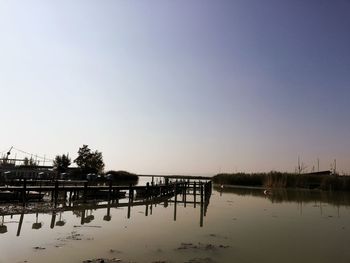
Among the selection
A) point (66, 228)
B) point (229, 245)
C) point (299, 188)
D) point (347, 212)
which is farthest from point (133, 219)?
point (299, 188)

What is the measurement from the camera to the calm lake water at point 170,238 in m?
15.9

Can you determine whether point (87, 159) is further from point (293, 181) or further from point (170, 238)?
point (170, 238)

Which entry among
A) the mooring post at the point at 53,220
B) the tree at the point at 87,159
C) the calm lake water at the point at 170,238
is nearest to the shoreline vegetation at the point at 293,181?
the tree at the point at 87,159

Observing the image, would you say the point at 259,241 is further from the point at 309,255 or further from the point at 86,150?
the point at 86,150

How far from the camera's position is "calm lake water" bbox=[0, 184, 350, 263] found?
15.9 meters

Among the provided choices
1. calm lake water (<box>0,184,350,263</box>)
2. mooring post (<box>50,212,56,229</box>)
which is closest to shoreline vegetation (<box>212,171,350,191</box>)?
calm lake water (<box>0,184,350,263</box>)

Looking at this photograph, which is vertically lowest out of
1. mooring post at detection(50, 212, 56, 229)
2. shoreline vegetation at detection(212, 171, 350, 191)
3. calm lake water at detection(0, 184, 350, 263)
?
calm lake water at detection(0, 184, 350, 263)

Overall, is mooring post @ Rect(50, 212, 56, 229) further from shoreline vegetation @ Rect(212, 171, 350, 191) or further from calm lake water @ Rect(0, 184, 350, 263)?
shoreline vegetation @ Rect(212, 171, 350, 191)

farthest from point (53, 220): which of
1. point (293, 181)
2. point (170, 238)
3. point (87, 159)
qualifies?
point (87, 159)

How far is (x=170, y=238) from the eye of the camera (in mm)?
→ 20516

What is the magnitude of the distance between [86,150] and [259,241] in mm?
74315

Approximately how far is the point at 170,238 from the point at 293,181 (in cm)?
6013

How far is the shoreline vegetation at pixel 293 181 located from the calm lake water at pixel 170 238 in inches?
1655

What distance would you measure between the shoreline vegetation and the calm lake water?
42.0 meters
